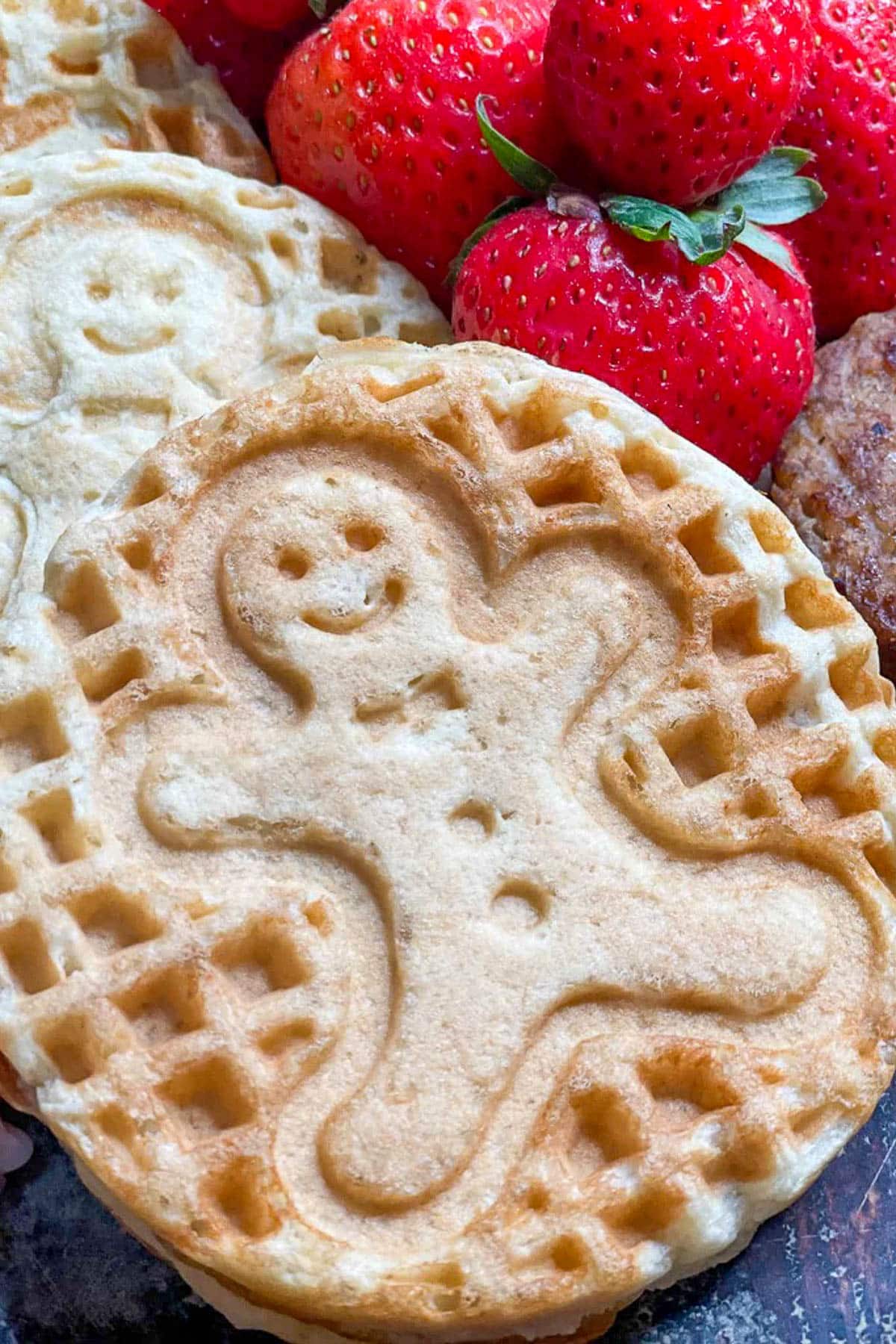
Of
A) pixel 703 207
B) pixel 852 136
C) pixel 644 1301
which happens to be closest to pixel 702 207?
pixel 703 207

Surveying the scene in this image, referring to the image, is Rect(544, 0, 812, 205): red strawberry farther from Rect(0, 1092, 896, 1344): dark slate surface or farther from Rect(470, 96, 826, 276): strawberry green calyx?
Rect(0, 1092, 896, 1344): dark slate surface

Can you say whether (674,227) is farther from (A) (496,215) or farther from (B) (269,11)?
(B) (269,11)

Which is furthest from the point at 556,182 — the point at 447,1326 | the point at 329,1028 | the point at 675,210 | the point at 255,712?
the point at 447,1326

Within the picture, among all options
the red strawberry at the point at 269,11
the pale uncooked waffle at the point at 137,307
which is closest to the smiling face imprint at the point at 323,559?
the pale uncooked waffle at the point at 137,307

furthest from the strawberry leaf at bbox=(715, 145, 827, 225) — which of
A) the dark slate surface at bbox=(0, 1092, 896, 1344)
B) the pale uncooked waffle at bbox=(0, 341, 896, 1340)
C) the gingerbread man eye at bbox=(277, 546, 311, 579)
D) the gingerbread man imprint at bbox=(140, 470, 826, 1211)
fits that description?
the dark slate surface at bbox=(0, 1092, 896, 1344)

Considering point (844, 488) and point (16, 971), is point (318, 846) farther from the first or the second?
point (844, 488)

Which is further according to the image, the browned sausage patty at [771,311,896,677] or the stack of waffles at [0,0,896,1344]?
the browned sausage patty at [771,311,896,677]

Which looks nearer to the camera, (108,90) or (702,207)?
(702,207)

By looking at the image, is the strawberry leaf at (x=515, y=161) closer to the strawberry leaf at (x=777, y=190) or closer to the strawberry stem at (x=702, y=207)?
the strawberry stem at (x=702, y=207)
